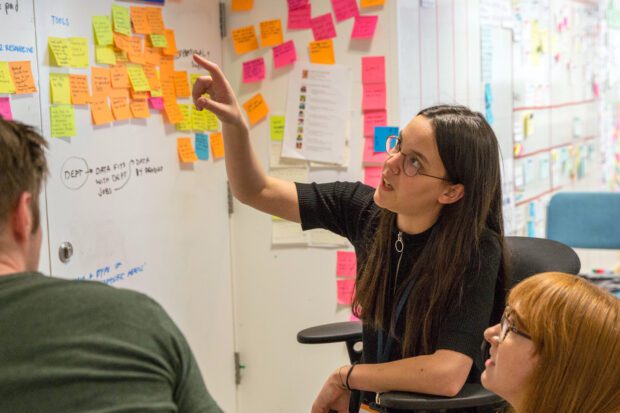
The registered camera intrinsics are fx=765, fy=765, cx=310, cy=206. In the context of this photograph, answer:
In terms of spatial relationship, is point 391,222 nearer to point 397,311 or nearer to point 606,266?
point 397,311

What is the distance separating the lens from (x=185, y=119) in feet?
9.06

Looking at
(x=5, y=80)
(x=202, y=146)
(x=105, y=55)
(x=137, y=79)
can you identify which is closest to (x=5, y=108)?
(x=5, y=80)

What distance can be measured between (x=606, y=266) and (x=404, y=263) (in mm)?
3686

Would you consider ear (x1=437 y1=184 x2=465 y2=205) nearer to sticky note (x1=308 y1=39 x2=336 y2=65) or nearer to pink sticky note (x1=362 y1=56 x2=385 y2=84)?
pink sticky note (x1=362 y1=56 x2=385 y2=84)

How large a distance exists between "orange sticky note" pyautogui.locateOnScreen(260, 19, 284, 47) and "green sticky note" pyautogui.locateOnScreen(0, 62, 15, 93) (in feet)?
3.83

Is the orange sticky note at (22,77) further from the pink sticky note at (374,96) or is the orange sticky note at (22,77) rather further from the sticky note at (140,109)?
the pink sticky note at (374,96)

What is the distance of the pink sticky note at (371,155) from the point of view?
2.87 metres

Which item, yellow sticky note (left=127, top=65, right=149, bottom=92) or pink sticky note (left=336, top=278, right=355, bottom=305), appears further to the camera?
pink sticky note (left=336, top=278, right=355, bottom=305)

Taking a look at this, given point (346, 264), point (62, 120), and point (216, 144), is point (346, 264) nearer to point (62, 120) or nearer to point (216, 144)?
point (216, 144)

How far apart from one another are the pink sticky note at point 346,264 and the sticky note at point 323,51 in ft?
Answer: 2.40

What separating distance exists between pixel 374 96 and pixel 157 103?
798 millimetres

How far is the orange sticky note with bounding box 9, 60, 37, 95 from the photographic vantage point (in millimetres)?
2014

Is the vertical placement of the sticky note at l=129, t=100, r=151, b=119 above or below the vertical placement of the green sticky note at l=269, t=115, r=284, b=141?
above

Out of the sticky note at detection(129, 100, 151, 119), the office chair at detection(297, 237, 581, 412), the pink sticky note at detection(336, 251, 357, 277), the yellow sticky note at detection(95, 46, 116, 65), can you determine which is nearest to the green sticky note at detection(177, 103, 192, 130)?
the sticky note at detection(129, 100, 151, 119)
